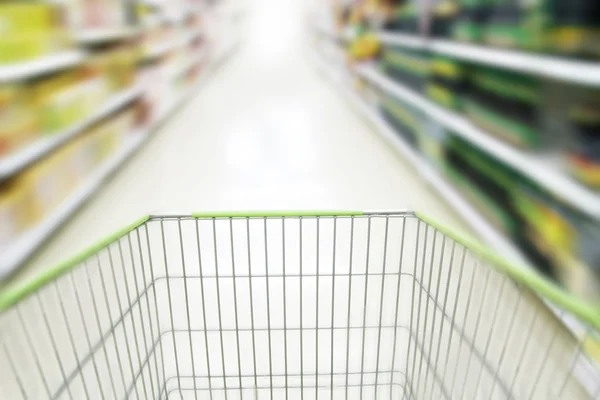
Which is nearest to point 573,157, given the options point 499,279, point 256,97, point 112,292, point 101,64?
point 499,279

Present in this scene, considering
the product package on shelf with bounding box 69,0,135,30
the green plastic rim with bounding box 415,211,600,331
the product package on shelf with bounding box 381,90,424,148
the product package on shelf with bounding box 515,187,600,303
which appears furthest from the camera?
the product package on shelf with bounding box 381,90,424,148

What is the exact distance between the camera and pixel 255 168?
3.57 meters

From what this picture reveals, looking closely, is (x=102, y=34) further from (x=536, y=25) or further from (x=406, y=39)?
(x=536, y=25)

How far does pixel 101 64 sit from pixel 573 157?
3099 mm

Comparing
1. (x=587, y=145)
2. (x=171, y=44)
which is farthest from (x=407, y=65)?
(x=171, y=44)

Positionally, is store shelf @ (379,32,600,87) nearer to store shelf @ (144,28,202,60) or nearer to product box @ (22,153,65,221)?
product box @ (22,153,65,221)

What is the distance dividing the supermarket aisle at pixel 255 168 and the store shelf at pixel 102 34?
99 cm

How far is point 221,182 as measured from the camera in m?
3.28

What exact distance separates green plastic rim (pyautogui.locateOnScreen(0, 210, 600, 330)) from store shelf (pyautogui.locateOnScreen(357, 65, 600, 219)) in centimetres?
89

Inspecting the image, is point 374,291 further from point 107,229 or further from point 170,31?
point 170,31

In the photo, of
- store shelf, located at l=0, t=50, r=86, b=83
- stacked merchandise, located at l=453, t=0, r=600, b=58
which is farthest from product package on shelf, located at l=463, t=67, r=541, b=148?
store shelf, located at l=0, t=50, r=86, b=83

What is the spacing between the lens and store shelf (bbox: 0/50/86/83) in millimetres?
1948

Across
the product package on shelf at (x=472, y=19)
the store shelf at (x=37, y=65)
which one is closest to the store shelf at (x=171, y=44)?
the store shelf at (x=37, y=65)

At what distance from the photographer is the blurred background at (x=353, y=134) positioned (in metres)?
1.67
